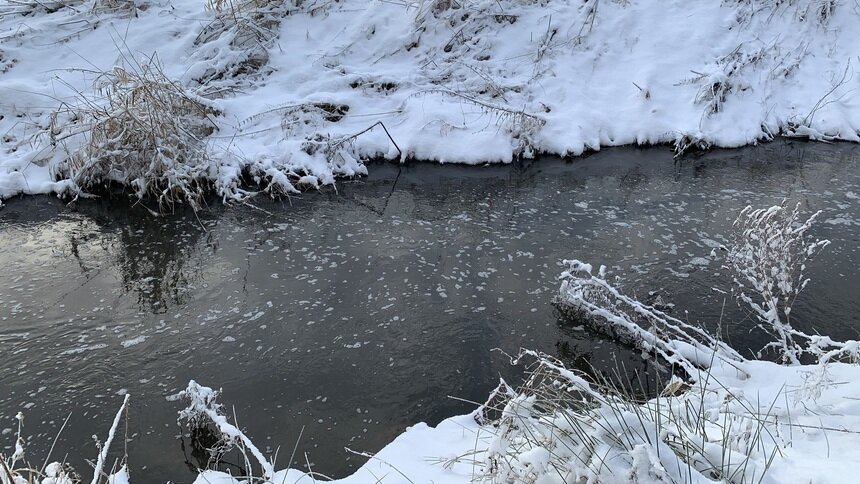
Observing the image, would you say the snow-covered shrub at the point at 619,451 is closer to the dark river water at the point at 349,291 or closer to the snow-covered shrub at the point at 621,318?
the dark river water at the point at 349,291

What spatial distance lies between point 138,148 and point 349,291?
12.9ft

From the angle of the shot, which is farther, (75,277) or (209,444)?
(75,277)

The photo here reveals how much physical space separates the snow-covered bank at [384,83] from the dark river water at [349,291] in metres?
0.72

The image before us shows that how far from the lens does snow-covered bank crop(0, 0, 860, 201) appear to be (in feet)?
26.5

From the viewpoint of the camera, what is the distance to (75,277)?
5.96 meters

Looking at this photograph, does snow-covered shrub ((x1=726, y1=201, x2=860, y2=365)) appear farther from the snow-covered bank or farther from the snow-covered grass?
the snow-covered bank

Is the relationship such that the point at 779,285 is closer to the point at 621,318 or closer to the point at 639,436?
the point at 621,318

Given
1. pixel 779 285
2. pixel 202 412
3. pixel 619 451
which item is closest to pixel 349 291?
pixel 202 412

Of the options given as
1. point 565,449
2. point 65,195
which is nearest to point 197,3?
point 65,195

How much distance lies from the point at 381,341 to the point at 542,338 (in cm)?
133

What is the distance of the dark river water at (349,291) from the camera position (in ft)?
14.2

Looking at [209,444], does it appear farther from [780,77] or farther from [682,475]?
[780,77]

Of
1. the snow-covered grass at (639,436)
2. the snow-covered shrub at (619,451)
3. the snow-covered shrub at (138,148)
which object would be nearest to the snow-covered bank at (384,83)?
the snow-covered shrub at (138,148)

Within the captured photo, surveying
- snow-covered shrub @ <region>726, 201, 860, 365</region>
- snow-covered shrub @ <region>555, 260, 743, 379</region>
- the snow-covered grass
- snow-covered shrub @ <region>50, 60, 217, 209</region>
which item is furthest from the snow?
snow-covered shrub @ <region>50, 60, 217, 209</region>
